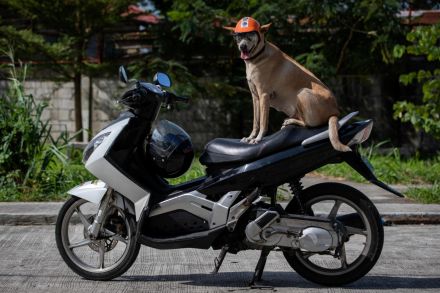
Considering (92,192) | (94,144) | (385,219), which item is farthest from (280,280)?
(385,219)

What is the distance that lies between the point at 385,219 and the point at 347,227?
302 centimetres

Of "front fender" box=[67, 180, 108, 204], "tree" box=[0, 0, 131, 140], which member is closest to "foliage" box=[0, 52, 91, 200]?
"front fender" box=[67, 180, 108, 204]

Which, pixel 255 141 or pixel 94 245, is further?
pixel 94 245

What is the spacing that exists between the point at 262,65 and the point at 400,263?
6.51 feet

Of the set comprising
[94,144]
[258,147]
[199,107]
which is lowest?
[199,107]

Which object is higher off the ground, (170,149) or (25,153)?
(170,149)

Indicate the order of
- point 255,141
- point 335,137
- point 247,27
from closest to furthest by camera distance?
point 335,137, point 255,141, point 247,27

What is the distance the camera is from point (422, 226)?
801 centimetres

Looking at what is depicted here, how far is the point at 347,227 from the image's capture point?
16.9 feet

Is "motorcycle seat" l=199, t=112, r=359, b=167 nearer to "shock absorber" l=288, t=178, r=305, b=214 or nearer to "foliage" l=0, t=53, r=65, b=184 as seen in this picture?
"shock absorber" l=288, t=178, r=305, b=214

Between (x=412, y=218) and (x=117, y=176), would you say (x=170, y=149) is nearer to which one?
(x=117, y=176)

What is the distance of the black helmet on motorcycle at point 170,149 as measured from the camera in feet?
17.1

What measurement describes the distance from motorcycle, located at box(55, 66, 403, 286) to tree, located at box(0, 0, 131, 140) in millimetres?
12049

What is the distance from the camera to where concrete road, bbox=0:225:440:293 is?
17.0ft
